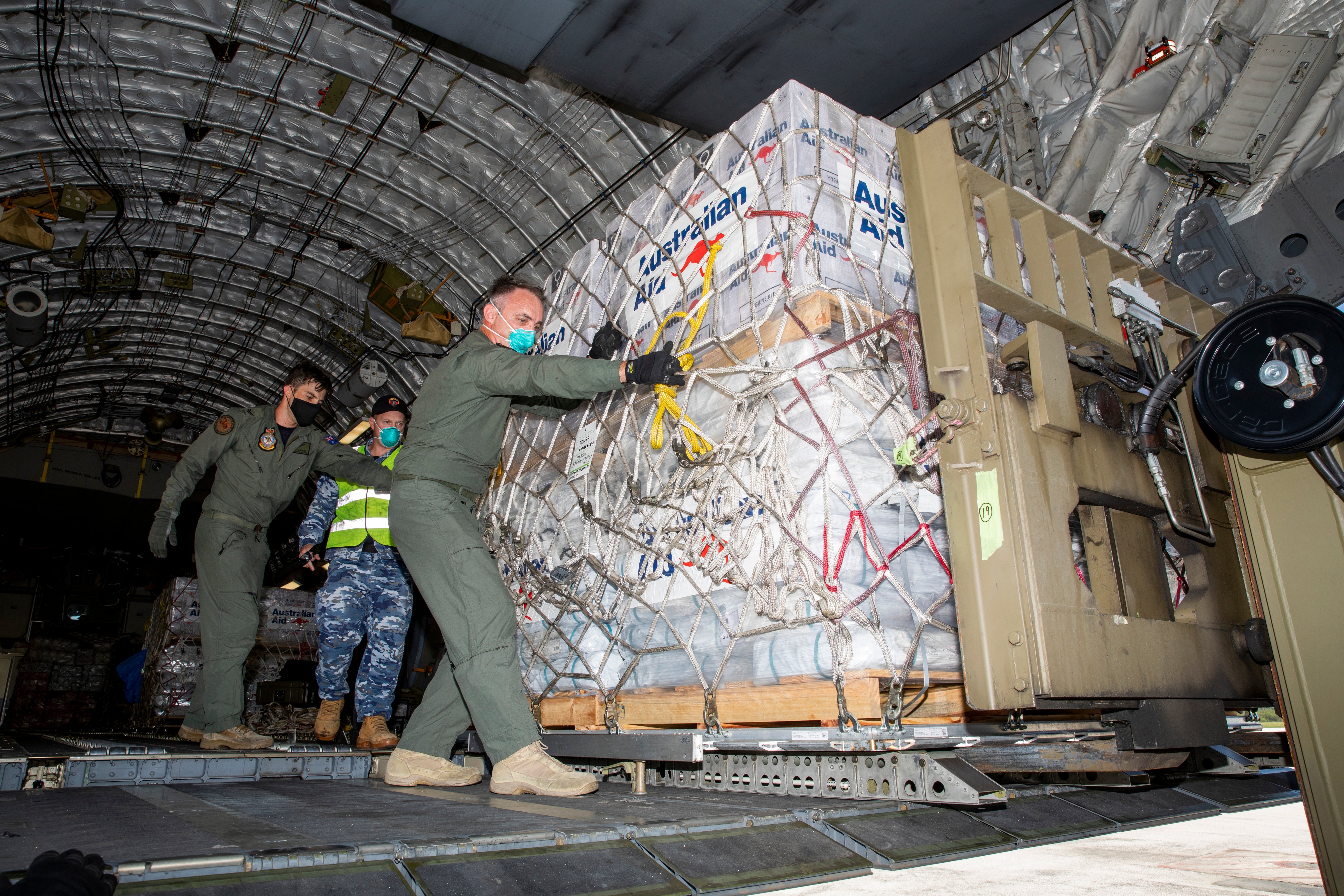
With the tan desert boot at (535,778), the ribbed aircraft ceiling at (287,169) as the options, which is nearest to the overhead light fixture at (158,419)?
the ribbed aircraft ceiling at (287,169)

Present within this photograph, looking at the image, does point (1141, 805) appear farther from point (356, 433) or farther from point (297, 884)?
point (356, 433)

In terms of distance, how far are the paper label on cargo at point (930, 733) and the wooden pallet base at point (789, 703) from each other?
0.36ft

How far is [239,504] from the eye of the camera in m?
4.64

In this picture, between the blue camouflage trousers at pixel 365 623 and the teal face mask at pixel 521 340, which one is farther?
the blue camouflage trousers at pixel 365 623

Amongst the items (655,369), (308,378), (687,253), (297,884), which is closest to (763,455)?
(655,369)

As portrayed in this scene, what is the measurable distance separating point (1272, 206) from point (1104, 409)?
221cm

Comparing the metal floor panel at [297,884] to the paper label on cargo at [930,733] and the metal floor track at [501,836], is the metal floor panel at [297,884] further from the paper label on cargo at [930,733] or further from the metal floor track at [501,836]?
the paper label on cargo at [930,733]

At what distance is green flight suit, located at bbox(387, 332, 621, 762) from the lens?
2.61m

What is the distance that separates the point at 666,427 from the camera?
303 cm

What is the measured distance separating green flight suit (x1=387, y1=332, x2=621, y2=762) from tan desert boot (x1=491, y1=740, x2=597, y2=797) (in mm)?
38

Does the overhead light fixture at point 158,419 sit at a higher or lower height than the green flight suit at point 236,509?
higher

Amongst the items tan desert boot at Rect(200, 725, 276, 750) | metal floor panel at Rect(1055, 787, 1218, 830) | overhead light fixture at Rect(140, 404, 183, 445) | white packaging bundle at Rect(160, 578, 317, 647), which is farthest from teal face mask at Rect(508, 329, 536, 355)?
overhead light fixture at Rect(140, 404, 183, 445)

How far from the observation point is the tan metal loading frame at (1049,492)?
1887mm

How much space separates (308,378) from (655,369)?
125 inches
